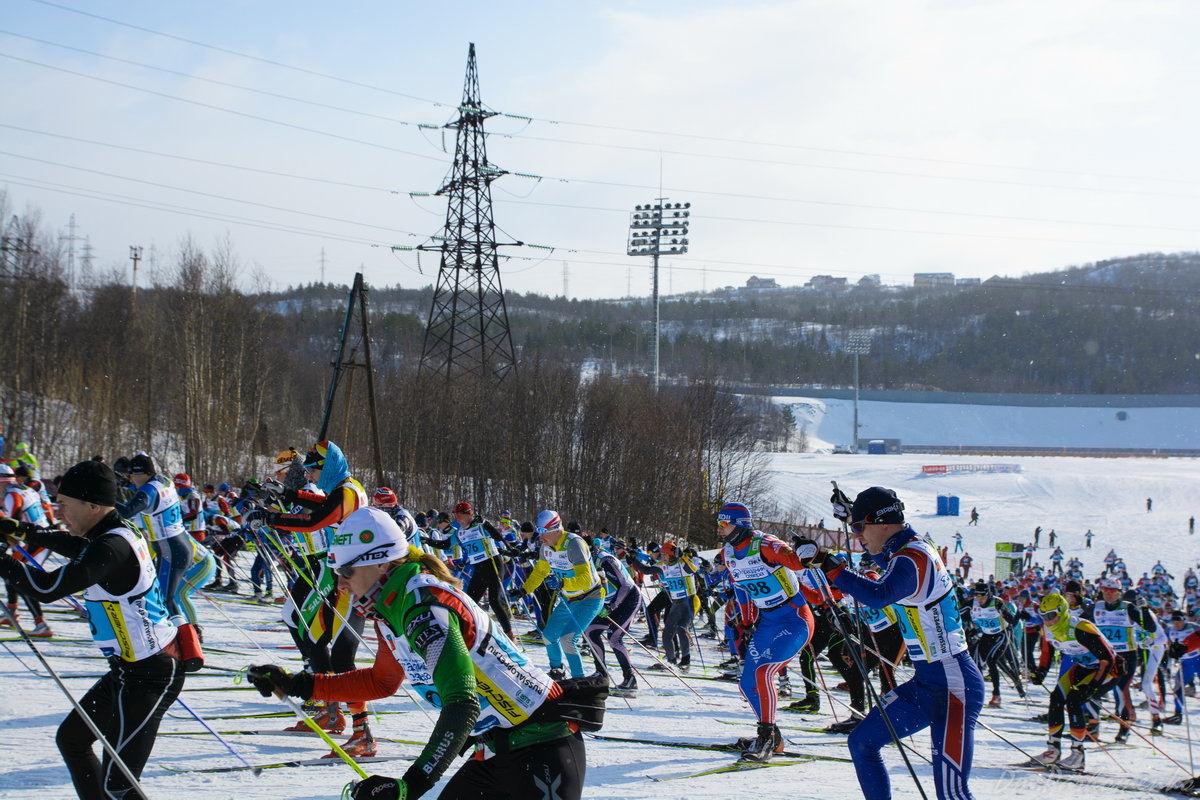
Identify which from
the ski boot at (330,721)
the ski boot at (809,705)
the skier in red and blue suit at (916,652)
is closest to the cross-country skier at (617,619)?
the ski boot at (809,705)

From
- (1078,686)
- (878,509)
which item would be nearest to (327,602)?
(878,509)

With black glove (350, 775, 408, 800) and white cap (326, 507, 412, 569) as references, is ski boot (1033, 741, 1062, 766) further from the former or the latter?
black glove (350, 775, 408, 800)

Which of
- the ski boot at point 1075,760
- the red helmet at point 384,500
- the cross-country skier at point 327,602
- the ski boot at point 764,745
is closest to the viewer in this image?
the cross-country skier at point 327,602

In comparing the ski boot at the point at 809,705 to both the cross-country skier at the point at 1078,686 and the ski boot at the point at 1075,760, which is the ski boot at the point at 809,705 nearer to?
the cross-country skier at the point at 1078,686

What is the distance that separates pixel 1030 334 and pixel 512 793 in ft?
609

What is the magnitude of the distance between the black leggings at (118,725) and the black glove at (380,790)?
6.12 feet

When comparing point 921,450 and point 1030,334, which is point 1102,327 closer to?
point 1030,334

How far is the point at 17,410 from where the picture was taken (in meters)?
34.8

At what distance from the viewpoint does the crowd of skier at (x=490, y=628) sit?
3.66m

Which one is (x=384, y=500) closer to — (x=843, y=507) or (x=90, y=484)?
(x=843, y=507)

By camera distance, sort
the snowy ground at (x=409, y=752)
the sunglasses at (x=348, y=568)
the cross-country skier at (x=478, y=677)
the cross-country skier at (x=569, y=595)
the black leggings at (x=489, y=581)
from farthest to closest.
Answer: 1. the black leggings at (x=489, y=581)
2. the cross-country skier at (x=569, y=595)
3. the snowy ground at (x=409, y=752)
4. the sunglasses at (x=348, y=568)
5. the cross-country skier at (x=478, y=677)

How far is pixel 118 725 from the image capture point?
444cm

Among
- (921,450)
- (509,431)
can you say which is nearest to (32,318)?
(509,431)

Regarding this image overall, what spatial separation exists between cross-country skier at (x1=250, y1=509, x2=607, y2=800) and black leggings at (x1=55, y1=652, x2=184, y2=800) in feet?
3.91
